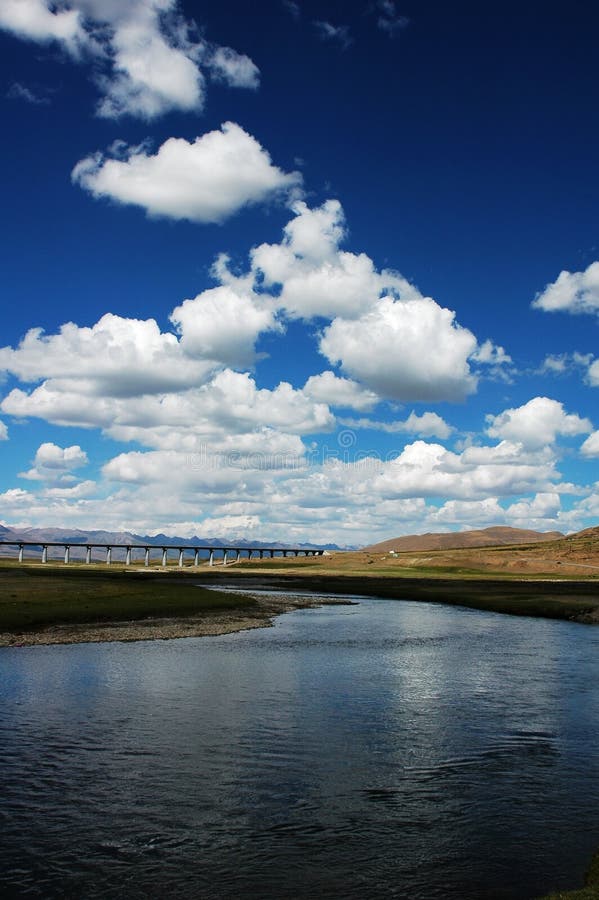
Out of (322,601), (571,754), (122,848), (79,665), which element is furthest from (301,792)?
(322,601)

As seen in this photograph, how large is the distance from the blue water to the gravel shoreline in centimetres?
731

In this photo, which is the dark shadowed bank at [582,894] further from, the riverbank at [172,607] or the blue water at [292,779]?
the riverbank at [172,607]

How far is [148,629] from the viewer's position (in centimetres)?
5588

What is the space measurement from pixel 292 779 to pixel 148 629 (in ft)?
120

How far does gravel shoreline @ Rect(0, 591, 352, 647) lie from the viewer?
161ft

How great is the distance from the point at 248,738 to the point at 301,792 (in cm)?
537

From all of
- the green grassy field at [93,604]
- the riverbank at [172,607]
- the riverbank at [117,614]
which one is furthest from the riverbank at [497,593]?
the green grassy field at [93,604]

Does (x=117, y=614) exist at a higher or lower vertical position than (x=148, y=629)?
higher

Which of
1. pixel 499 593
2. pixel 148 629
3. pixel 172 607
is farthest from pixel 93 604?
pixel 499 593

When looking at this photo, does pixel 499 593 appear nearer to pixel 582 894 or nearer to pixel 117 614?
pixel 117 614

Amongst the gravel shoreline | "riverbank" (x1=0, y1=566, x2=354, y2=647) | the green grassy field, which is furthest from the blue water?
the green grassy field

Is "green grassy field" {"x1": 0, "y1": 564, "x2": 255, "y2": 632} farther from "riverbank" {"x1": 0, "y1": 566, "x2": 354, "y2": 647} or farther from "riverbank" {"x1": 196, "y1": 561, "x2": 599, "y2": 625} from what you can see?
"riverbank" {"x1": 196, "y1": 561, "x2": 599, "y2": 625}

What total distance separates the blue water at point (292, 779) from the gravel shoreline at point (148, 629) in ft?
24.0

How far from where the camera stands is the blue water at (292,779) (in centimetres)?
1552
